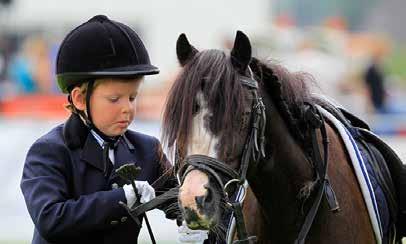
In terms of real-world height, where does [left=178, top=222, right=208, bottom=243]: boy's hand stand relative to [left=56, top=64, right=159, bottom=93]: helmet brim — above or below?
below

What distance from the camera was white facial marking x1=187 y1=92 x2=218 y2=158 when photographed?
409 cm

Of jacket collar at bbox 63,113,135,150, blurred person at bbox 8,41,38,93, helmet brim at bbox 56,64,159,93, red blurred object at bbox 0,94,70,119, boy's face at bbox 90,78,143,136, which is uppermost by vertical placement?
helmet brim at bbox 56,64,159,93

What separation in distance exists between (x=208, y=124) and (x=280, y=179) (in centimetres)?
72

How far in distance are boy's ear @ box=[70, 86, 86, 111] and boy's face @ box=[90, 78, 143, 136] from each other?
0.06m

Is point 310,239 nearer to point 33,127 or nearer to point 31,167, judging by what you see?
point 31,167

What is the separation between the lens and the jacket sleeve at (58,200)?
4355 millimetres

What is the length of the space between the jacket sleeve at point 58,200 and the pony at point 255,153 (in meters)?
0.40

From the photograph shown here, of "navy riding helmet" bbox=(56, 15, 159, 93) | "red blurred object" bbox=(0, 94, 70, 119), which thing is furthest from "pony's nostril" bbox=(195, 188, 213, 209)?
"red blurred object" bbox=(0, 94, 70, 119)

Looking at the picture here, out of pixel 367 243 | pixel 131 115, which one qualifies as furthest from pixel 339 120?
pixel 131 115

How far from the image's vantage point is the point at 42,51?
64.7 feet

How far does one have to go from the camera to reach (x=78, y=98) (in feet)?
15.0

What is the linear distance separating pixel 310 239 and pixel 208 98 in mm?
960

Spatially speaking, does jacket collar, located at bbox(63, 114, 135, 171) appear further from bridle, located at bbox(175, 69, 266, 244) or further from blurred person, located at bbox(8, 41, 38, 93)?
blurred person, located at bbox(8, 41, 38, 93)

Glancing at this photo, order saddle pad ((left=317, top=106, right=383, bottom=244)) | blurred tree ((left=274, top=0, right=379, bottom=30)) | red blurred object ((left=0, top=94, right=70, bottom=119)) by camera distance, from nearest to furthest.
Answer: saddle pad ((left=317, top=106, right=383, bottom=244)) → red blurred object ((left=0, top=94, right=70, bottom=119)) → blurred tree ((left=274, top=0, right=379, bottom=30))
